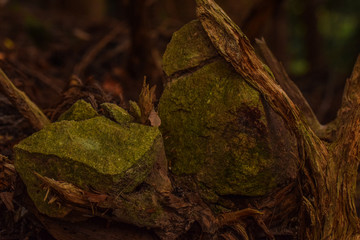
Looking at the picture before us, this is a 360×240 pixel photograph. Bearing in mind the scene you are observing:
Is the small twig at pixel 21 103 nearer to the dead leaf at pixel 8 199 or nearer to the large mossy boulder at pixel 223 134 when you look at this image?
the dead leaf at pixel 8 199

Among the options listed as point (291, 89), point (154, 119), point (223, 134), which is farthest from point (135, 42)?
point (223, 134)

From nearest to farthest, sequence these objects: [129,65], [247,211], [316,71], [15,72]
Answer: [247,211] → [15,72] → [129,65] → [316,71]

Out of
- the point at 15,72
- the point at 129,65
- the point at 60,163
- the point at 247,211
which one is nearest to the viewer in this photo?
the point at 60,163

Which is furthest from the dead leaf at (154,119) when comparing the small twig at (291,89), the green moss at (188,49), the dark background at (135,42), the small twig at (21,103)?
the dark background at (135,42)

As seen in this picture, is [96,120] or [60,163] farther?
[96,120]

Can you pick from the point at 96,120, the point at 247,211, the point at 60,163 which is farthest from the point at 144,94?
the point at 247,211

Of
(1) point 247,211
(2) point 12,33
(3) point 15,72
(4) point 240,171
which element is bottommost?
(1) point 247,211

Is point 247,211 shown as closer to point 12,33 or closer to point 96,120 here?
point 96,120
